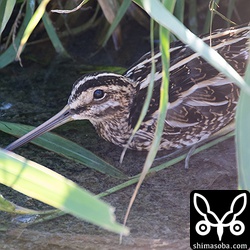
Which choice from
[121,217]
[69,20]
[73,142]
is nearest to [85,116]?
[73,142]

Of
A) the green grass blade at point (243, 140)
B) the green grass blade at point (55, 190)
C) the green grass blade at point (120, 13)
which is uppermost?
the green grass blade at point (120, 13)

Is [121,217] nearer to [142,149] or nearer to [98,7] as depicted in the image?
[142,149]

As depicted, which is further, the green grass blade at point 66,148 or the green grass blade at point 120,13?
the green grass blade at point 120,13

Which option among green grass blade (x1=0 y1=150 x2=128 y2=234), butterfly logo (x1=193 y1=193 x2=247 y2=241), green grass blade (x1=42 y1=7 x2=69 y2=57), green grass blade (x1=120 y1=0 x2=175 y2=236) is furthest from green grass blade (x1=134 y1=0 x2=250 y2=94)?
green grass blade (x1=42 y1=7 x2=69 y2=57)

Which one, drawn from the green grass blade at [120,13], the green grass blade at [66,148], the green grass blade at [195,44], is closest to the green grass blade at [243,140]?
the green grass blade at [195,44]

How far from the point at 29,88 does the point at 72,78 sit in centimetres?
22

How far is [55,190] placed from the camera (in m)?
1.83

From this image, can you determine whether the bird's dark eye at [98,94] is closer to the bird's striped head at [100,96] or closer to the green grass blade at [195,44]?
the bird's striped head at [100,96]

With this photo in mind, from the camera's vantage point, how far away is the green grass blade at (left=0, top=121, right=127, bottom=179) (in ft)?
9.68

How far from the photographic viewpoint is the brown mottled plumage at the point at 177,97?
9.86 feet

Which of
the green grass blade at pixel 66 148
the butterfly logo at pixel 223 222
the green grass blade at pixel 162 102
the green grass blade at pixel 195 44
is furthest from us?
the green grass blade at pixel 66 148

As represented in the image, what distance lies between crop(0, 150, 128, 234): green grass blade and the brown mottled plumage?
3.02ft

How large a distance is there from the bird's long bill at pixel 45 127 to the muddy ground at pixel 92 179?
111mm

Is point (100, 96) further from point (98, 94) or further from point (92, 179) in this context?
point (92, 179)
